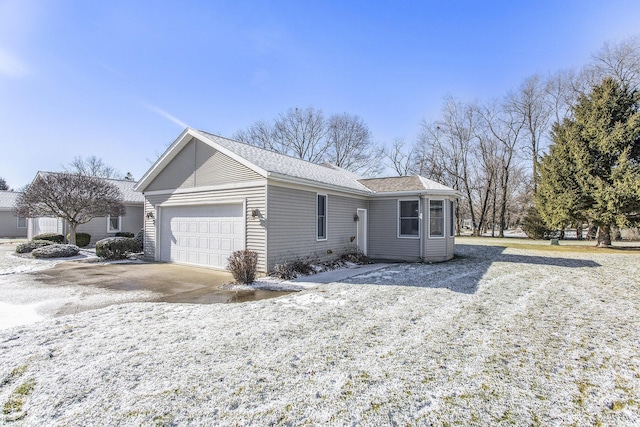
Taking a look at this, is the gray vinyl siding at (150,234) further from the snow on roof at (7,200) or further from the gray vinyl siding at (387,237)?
the snow on roof at (7,200)

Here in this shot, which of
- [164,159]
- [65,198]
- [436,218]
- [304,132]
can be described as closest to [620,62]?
[436,218]

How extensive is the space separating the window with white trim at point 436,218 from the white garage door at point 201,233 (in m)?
7.35

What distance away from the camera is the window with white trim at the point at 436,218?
1236cm

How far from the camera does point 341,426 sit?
249 centimetres

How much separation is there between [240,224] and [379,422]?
764 centimetres

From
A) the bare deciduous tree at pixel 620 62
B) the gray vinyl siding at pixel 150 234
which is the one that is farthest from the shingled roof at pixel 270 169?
the bare deciduous tree at pixel 620 62

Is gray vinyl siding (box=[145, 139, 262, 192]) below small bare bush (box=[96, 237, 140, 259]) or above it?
above

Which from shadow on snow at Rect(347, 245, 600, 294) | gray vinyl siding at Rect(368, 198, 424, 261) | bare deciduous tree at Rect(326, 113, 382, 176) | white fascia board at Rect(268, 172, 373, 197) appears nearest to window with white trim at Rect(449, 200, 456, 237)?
shadow on snow at Rect(347, 245, 600, 294)

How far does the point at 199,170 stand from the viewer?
34.7 ft

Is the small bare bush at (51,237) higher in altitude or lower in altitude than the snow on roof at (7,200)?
lower

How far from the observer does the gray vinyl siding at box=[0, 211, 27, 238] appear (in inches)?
990

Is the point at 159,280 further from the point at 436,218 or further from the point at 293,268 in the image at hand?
the point at 436,218

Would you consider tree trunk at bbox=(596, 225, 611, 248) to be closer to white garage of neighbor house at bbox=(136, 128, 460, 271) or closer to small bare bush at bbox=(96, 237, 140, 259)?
white garage of neighbor house at bbox=(136, 128, 460, 271)

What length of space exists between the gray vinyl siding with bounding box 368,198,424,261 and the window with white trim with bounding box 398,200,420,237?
0.16 meters
